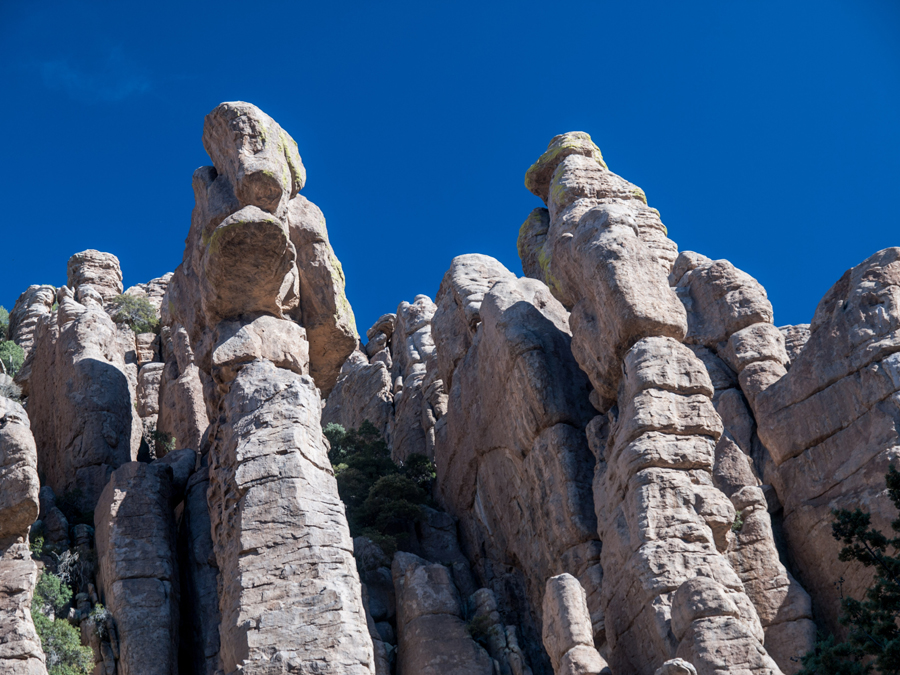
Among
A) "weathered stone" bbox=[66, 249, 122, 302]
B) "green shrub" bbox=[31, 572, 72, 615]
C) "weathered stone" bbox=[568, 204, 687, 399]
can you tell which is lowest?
"green shrub" bbox=[31, 572, 72, 615]

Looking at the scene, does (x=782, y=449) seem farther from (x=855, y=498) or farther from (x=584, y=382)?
(x=584, y=382)

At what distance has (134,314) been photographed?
5366 cm

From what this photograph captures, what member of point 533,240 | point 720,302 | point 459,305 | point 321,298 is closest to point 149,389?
point 321,298

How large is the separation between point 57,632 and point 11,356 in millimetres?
21845

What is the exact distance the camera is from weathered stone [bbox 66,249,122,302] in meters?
58.4

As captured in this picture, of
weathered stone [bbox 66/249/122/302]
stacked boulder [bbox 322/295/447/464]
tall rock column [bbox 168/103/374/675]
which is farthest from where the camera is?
weathered stone [bbox 66/249/122/302]

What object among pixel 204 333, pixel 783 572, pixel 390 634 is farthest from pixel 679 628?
pixel 204 333

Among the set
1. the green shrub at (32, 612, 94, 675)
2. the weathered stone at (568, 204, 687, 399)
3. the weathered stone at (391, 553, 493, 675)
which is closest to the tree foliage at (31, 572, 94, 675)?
the green shrub at (32, 612, 94, 675)

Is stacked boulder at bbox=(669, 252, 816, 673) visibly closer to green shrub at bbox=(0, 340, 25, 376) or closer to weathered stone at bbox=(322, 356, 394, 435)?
weathered stone at bbox=(322, 356, 394, 435)

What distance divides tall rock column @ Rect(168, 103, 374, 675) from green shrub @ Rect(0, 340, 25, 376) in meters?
11.9

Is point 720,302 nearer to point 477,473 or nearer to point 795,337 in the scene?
point 795,337

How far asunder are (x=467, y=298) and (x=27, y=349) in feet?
75.5

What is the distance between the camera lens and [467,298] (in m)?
39.0

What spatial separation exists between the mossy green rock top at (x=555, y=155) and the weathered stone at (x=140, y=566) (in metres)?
25.4
